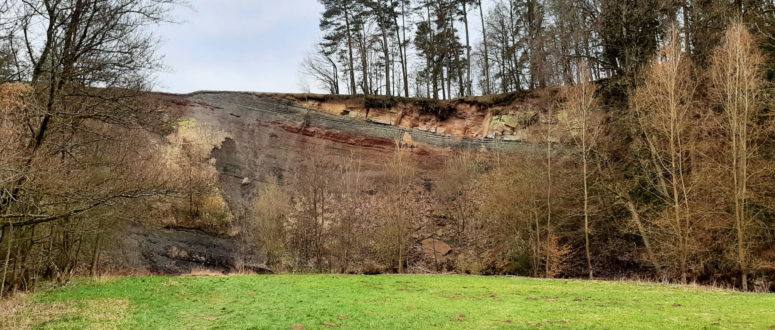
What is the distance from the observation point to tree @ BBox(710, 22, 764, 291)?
17531 mm

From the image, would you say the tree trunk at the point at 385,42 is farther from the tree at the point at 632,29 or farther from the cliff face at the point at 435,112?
the tree at the point at 632,29

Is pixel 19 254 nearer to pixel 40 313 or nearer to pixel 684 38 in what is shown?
pixel 40 313

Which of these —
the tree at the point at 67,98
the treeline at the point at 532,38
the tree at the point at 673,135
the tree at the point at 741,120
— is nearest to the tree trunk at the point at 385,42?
the treeline at the point at 532,38

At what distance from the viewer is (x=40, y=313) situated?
10164 mm

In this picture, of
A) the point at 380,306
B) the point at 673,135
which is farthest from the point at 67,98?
the point at 673,135

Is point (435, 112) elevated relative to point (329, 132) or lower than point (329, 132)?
elevated

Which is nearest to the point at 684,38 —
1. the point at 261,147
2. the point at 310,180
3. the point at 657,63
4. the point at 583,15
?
the point at 583,15

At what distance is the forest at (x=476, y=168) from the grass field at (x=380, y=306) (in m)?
2.08

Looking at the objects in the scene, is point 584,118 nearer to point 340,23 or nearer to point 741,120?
point 741,120

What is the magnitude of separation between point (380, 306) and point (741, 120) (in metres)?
16.3

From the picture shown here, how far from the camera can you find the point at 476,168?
30.1m

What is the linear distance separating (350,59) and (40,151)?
3000 centimetres

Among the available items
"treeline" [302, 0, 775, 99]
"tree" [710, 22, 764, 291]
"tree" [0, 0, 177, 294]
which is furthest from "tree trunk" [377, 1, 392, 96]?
"tree" [0, 0, 177, 294]

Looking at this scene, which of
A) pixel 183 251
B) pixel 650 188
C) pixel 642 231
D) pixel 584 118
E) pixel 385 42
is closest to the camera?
pixel 642 231
